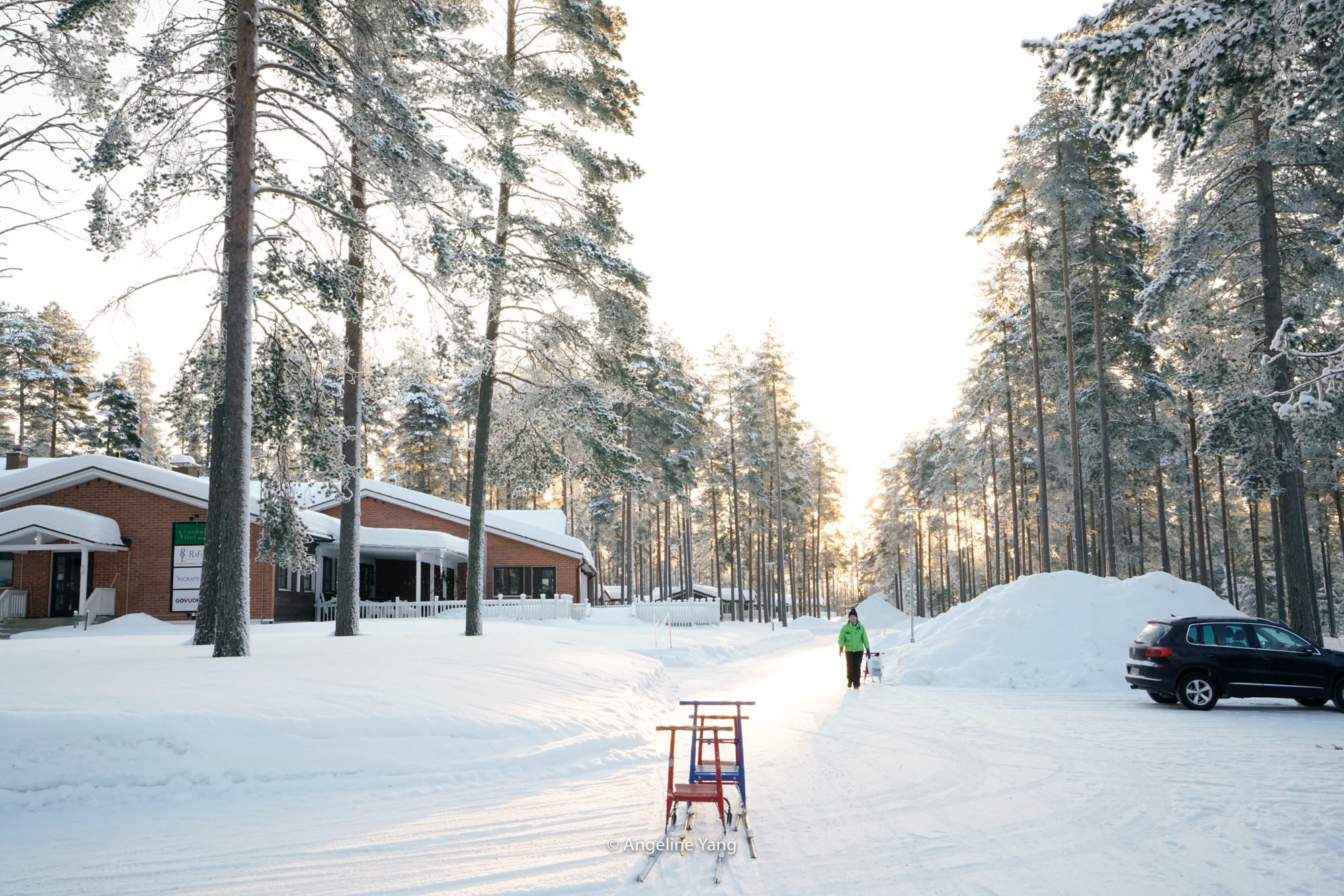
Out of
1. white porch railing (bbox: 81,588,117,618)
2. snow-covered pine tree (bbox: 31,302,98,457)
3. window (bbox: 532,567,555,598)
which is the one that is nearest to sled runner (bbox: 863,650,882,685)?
window (bbox: 532,567,555,598)

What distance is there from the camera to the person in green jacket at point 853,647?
1678 centimetres

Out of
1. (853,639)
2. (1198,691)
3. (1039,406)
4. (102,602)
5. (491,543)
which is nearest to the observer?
(1198,691)

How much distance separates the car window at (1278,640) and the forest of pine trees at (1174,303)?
3410 millimetres

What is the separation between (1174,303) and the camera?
18.6 metres

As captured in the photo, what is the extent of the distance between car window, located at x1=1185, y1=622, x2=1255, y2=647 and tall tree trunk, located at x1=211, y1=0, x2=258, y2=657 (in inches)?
629

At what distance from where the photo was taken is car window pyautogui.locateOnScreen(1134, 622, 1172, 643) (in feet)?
46.8

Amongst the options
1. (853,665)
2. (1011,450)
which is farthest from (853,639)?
(1011,450)

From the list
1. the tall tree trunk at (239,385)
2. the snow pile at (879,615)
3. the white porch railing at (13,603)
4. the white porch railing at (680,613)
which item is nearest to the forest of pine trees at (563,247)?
the tall tree trunk at (239,385)

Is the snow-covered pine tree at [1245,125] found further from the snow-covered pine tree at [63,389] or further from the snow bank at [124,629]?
the snow-covered pine tree at [63,389]

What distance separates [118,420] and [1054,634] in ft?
154

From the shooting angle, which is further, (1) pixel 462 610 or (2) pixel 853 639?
(1) pixel 462 610

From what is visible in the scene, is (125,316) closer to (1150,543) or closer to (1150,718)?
(1150,718)

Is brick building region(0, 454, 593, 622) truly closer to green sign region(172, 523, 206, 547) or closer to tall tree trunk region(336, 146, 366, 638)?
green sign region(172, 523, 206, 547)

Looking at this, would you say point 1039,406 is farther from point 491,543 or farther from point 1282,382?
point 491,543
